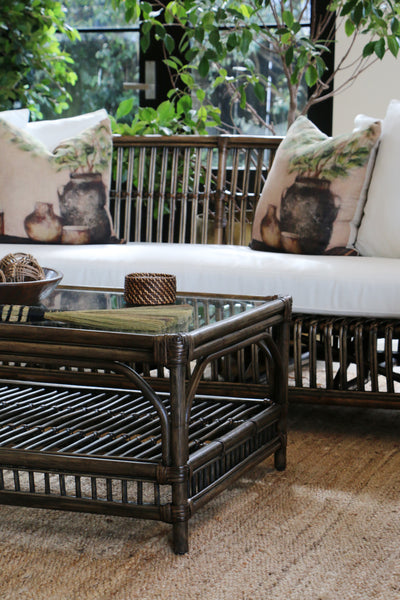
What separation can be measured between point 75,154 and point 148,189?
0.36 meters

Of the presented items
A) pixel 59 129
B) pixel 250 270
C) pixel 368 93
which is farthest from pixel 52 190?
pixel 368 93

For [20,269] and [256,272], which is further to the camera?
[256,272]

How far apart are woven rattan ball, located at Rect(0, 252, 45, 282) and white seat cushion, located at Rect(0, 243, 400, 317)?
580 millimetres

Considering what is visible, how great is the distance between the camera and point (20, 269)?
5.21 feet

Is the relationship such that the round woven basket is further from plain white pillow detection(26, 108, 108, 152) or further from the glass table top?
plain white pillow detection(26, 108, 108, 152)

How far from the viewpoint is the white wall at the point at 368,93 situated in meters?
3.49

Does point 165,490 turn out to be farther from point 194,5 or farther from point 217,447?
point 194,5

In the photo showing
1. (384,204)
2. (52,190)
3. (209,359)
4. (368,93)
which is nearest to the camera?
(209,359)

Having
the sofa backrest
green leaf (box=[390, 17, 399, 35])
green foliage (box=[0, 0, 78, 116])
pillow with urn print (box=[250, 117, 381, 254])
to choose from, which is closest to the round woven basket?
pillow with urn print (box=[250, 117, 381, 254])

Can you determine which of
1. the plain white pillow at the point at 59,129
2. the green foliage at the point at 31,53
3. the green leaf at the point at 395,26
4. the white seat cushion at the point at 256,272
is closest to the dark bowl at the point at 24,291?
the white seat cushion at the point at 256,272

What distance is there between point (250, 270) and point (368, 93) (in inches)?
71.4

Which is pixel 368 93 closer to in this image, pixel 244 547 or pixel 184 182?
pixel 184 182

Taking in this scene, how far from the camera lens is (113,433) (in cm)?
149

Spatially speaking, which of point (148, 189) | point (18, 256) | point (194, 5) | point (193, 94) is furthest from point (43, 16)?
point (18, 256)
